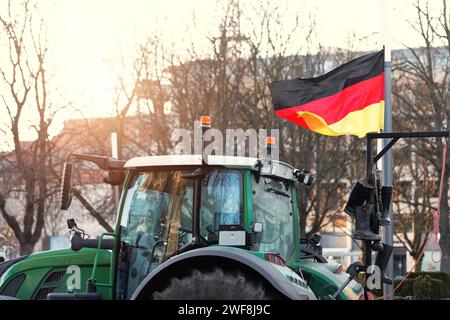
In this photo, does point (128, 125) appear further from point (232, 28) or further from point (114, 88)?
point (232, 28)

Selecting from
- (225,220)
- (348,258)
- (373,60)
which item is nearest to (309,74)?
(373,60)

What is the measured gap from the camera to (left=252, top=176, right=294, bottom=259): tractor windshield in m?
8.07

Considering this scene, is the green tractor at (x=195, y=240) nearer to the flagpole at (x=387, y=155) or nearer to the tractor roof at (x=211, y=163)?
the tractor roof at (x=211, y=163)

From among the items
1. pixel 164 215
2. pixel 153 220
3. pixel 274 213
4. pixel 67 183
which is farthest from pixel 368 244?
pixel 67 183

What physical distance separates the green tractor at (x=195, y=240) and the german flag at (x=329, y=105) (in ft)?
5.52

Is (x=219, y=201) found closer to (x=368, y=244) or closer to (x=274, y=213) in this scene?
(x=274, y=213)

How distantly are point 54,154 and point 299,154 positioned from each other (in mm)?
8493

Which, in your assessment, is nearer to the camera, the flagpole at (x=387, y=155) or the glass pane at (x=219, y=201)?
the glass pane at (x=219, y=201)

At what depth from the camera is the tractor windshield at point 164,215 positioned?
309 inches

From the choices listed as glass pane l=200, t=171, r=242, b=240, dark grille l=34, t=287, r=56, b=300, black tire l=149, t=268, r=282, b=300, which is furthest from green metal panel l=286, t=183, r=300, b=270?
dark grille l=34, t=287, r=56, b=300

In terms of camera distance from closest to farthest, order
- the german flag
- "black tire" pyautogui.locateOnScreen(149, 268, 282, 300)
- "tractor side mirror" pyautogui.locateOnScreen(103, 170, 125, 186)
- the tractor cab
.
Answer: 1. "black tire" pyautogui.locateOnScreen(149, 268, 282, 300)
2. the tractor cab
3. "tractor side mirror" pyautogui.locateOnScreen(103, 170, 125, 186)
4. the german flag

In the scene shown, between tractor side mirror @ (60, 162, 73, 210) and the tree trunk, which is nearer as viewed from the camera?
tractor side mirror @ (60, 162, 73, 210)

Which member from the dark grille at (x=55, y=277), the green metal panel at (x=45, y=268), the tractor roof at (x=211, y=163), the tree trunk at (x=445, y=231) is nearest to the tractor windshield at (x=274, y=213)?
the tractor roof at (x=211, y=163)

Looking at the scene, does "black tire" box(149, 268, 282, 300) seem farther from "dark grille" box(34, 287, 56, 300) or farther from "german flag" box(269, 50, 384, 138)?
"german flag" box(269, 50, 384, 138)
